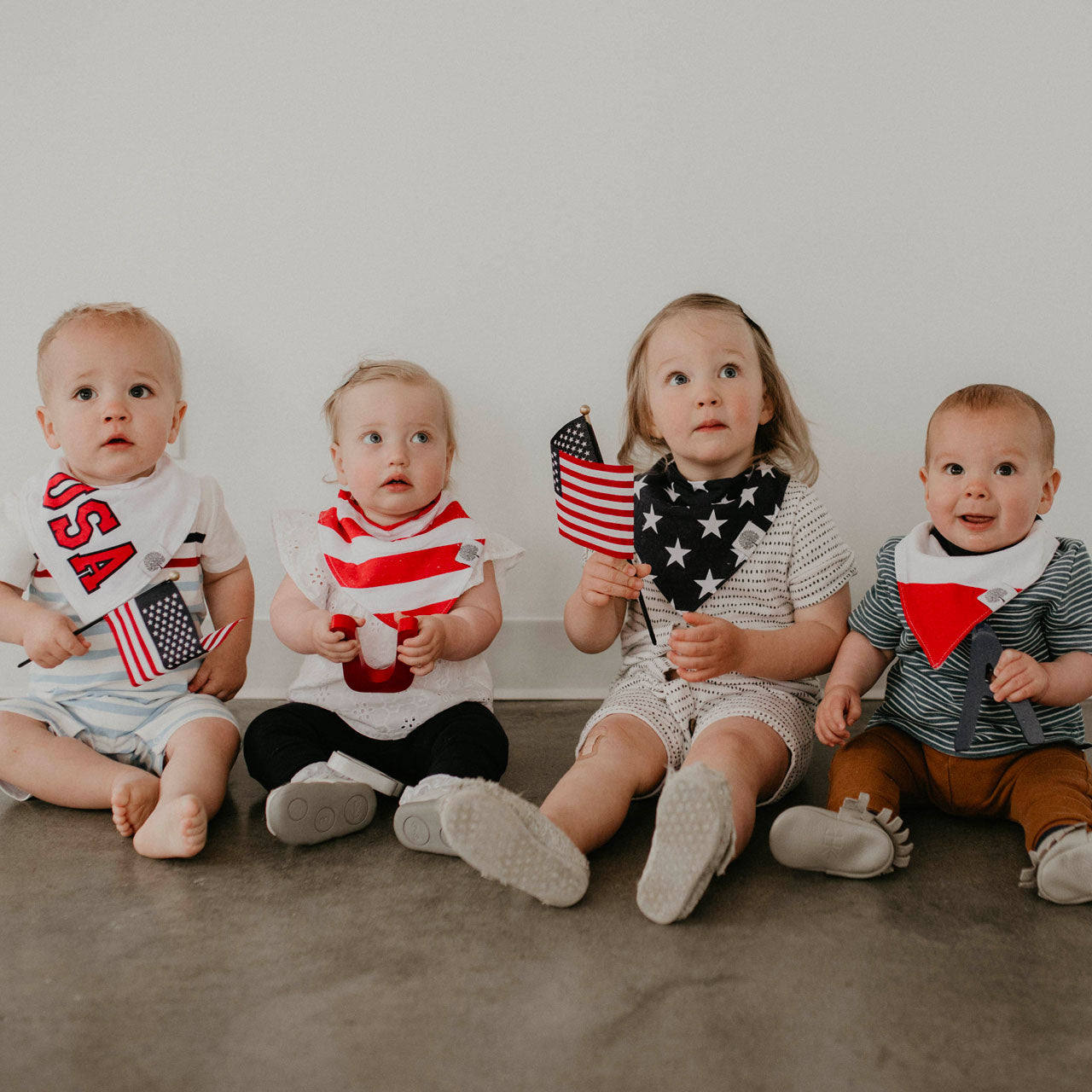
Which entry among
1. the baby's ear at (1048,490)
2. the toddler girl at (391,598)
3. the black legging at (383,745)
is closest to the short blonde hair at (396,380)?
the toddler girl at (391,598)

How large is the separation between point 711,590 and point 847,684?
26cm

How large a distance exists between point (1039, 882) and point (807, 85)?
4.96 ft

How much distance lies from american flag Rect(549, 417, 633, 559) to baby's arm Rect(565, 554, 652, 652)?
2cm

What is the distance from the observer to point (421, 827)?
1.33m

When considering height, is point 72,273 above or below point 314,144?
below

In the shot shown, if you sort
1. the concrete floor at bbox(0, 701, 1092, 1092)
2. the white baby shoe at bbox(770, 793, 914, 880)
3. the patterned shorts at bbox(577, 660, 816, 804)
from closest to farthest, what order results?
the concrete floor at bbox(0, 701, 1092, 1092) < the white baby shoe at bbox(770, 793, 914, 880) < the patterned shorts at bbox(577, 660, 816, 804)

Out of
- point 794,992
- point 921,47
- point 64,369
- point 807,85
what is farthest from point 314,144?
point 794,992

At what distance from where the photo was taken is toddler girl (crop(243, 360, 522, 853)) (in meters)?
1.55

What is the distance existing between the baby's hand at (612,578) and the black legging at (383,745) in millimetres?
283

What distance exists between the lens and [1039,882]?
1190mm

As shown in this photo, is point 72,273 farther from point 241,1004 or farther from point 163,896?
point 241,1004

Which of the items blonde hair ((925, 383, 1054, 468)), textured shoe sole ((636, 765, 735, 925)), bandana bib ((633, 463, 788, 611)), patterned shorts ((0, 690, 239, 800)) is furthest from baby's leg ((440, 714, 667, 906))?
blonde hair ((925, 383, 1054, 468))

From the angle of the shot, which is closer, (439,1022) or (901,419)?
(439,1022)

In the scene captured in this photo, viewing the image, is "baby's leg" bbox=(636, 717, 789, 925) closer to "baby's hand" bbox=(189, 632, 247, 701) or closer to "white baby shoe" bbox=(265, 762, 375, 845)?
"white baby shoe" bbox=(265, 762, 375, 845)
